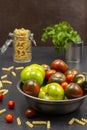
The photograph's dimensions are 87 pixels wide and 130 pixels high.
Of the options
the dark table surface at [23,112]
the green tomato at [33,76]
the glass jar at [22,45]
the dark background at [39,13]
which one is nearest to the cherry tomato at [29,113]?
the dark table surface at [23,112]

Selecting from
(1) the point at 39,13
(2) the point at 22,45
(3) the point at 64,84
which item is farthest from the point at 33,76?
(1) the point at 39,13

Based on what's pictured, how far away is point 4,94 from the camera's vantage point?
53.8 inches

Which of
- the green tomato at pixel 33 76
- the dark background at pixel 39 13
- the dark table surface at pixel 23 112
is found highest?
the dark background at pixel 39 13

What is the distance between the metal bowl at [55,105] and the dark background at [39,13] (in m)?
1.38

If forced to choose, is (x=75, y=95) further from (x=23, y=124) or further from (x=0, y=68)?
(x=0, y=68)

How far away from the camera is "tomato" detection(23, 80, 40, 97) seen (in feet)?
3.81

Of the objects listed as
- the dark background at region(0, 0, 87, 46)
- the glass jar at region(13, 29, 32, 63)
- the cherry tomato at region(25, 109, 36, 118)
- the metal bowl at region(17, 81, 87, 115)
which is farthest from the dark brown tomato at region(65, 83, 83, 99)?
the dark background at region(0, 0, 87, 46)

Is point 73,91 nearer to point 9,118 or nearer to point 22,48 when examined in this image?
point 9,118

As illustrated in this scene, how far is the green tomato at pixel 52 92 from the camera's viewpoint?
1137 mm

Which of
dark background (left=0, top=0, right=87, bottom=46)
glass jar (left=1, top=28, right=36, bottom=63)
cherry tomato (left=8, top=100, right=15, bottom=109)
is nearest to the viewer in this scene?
cherry tomato (left=8, top=100, right=15, bottom=109)

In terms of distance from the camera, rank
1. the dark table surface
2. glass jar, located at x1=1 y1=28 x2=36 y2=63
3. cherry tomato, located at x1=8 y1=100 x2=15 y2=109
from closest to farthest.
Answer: the dark table surface, cherry tomato, located at x1=8 y1=100 x2=15 y2=109, glass jar, located at x1=1 y1=28 x2=36 y2=63

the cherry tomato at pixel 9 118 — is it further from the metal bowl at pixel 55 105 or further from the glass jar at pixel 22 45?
the glass jar at pixel 22 45

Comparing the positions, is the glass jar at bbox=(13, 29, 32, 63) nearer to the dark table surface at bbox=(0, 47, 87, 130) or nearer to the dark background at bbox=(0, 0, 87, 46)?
the dark table surface at bbox=(0, 47, 87, 130)

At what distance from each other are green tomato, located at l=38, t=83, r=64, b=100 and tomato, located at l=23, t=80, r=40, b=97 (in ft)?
0.05
